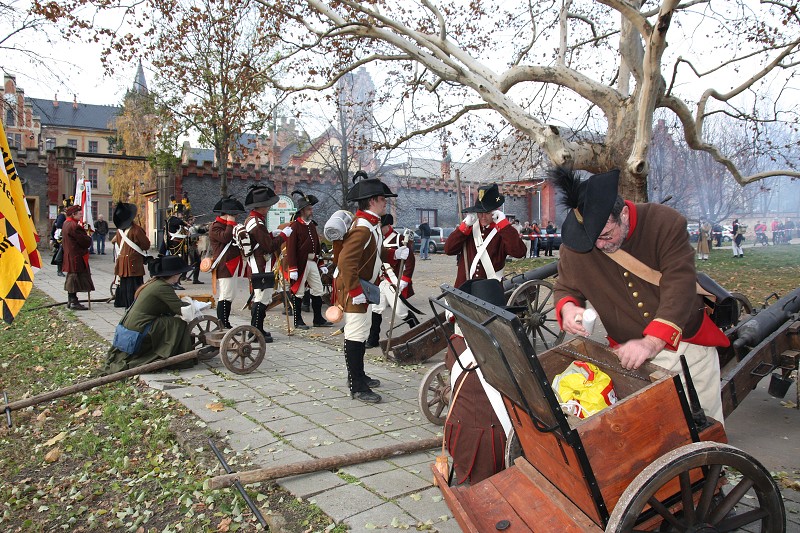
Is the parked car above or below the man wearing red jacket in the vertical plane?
below

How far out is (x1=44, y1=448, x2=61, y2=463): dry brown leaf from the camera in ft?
16.3

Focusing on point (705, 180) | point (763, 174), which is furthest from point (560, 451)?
point (705, 180)

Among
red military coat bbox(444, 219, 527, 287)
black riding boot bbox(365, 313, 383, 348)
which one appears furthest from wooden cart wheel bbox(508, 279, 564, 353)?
black riding boot bbox(365, 313, 383, 348)

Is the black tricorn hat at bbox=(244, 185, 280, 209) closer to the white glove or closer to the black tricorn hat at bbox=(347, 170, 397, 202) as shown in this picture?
the black tricorn hat at bbox=(347, 170, 397, 202)

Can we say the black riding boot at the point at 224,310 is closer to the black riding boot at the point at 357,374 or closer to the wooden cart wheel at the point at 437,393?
the black riding boot at the point at 357,374

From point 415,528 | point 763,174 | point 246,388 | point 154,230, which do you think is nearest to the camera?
point 415,528

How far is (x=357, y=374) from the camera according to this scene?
228 inches

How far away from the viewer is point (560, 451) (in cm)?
243

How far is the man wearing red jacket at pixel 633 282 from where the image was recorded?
2.87m

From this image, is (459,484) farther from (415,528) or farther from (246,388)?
(246,388)

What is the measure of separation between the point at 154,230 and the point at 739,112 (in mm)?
30441

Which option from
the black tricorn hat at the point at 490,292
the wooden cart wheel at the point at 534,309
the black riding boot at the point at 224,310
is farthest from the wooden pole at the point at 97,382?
the black tricorn hat at the point at 490,292

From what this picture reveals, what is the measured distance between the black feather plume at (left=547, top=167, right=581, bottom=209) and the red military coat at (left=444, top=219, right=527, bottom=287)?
373 cm

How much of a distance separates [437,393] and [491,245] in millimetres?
2458
